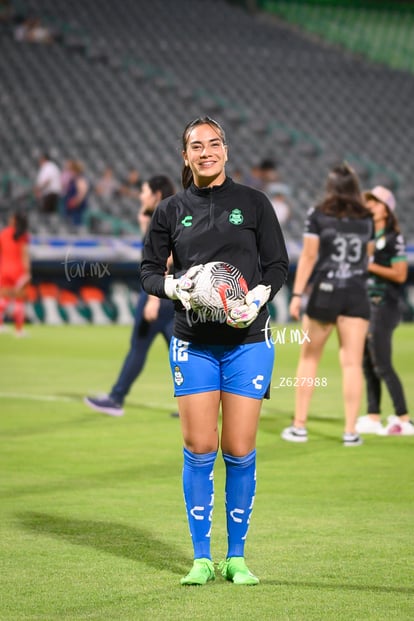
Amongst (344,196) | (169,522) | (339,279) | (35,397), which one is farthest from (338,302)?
(35,397)

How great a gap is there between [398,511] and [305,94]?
103 feet

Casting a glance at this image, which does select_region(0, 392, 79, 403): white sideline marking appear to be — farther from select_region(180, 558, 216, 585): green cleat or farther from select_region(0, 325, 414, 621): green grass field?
select_region(180, 558, 216, 585): green cleat

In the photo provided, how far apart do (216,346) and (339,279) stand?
4.41m

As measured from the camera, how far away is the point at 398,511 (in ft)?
24.2

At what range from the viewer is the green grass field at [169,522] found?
526 cm

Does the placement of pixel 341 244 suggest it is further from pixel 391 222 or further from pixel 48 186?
pixel 48 186

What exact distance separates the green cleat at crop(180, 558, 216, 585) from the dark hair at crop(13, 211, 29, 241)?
50.8ft

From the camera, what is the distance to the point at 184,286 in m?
5.34

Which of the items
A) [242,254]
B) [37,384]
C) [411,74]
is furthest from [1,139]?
[242,254]

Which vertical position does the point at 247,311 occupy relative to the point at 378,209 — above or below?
above

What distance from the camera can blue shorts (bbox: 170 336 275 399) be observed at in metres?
5.53

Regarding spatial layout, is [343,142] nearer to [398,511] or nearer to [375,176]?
[375,176]

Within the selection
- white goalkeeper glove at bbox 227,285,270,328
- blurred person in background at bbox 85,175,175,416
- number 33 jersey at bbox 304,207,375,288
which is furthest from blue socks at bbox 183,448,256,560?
blurred person in background at bbox 85,175,175,416

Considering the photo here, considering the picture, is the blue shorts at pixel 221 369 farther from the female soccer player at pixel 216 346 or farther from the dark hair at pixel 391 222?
the dark hair at pixel 391 222
